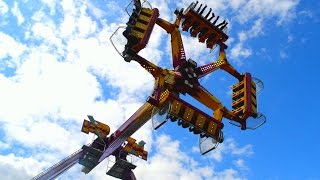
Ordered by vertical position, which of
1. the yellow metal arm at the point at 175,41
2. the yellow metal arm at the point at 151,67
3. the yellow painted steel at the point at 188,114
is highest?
the yellow metal arm at the point at 175,41

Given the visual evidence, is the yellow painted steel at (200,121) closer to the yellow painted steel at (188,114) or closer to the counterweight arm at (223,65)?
the yellow painted steel at (188,114)

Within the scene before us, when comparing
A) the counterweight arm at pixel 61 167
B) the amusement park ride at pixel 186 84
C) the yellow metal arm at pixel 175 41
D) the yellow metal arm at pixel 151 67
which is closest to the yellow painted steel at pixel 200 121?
the amusement park ride at pixel 186 84

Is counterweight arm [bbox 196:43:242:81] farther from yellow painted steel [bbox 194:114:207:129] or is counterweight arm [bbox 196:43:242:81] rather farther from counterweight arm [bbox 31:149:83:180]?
counterweight arm [bbox 31:149:83:180]

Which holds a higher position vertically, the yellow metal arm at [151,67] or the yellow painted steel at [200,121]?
the yellow metal arm at [151,67]

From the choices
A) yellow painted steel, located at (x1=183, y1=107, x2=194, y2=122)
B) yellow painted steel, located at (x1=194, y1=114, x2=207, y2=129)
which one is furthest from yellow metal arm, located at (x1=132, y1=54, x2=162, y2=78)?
yellow painted steel, located at (x1=194, y1=114, x2=207, y2=129)

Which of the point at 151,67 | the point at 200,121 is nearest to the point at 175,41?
the point at 151,67

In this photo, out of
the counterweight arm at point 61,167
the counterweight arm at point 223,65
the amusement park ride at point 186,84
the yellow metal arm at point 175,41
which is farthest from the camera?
the counterweight arm at point 61,167

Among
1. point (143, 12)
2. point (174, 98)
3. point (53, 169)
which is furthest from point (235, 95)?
point (53, 169)

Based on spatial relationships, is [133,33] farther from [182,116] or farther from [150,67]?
[182,116]

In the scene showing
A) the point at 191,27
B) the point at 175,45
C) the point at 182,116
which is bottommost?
the point at 182,116

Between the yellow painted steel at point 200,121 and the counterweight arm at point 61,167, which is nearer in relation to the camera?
the yellow painted steel at point 200,121

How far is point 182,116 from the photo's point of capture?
2247 centimetres

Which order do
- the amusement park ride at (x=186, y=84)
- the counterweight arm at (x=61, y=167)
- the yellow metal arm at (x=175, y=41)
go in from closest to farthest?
the amusement park ride at (x=186, y=84)
the yellow metal arm at (x=175, y=41)
the counterweight arm at (x=61, y=167)

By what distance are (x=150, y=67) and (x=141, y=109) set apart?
3.62m
